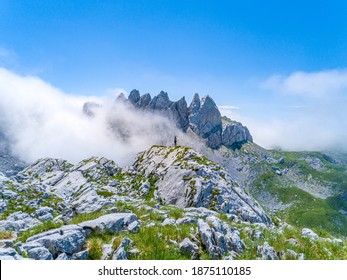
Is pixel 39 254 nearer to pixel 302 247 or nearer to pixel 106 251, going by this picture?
pixel 106 251

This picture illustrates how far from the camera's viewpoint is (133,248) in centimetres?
1265

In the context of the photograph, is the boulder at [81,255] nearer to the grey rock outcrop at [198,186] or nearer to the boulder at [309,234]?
the boulder at [309,234]

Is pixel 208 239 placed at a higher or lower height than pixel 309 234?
higher

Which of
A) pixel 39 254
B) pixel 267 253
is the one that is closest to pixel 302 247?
pixel 267 253

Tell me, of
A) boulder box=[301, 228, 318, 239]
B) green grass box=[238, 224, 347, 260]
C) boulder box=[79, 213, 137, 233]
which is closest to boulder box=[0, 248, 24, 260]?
boulder box=[79, 213, 137, 233]

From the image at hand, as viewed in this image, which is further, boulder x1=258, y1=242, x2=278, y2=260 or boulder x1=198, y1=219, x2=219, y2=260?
boulder x1=198, y1=219, x2=219, y2=260

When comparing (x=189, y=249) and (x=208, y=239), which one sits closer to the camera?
(x=189, y=249)

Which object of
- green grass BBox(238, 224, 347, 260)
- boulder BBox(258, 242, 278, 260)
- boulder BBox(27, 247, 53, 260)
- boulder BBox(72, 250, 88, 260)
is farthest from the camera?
green grass BBox(238, 224, 347, 260)

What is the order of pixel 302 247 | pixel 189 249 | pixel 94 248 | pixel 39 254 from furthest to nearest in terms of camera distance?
pixel 302 247 → pixel 189 249 → pixel 94 248 → pixel 39 254

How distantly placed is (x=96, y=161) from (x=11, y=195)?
404 feet

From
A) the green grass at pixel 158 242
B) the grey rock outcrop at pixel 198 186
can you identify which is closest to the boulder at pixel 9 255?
the green grass at pixel 158 242

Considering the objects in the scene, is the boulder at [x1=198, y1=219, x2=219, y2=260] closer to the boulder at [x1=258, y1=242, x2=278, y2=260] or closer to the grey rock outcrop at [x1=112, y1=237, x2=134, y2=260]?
the boulder at [x1=258, y1=242, x2=278, y2=260]
